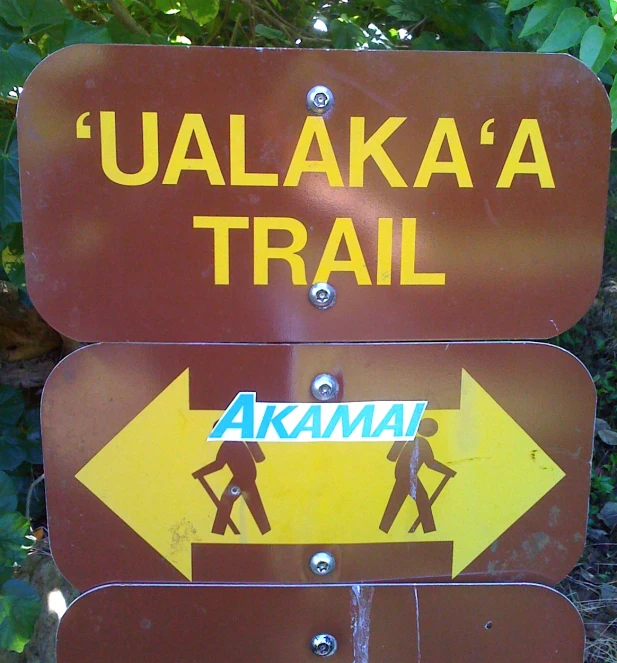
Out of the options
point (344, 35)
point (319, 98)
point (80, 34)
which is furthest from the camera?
point (344, 35)

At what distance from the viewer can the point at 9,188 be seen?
55.8 inches

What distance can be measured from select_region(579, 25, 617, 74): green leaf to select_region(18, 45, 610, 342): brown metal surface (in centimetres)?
8

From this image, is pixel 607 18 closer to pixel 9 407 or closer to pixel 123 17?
pixel 123 17

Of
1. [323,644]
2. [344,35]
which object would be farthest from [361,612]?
[344,35]

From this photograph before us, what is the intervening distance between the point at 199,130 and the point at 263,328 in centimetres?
29

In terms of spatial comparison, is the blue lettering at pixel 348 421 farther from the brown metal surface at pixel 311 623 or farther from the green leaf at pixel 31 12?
the green leaf at pixel 31 12

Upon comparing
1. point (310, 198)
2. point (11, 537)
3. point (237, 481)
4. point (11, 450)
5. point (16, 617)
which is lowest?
point (11, 450)

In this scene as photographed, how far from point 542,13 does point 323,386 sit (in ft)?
2.32

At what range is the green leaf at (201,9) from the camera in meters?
1.72

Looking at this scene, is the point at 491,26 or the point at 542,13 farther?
the point at 491,26

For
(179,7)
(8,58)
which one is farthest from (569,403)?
(179,7)

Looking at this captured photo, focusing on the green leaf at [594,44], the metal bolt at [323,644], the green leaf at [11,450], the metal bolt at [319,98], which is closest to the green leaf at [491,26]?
the green leaf at [594,44]

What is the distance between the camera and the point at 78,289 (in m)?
0.94

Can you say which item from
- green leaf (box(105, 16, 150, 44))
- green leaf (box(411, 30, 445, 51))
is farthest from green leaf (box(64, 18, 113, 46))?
green leaf (box(411, 30, 445, 51))
